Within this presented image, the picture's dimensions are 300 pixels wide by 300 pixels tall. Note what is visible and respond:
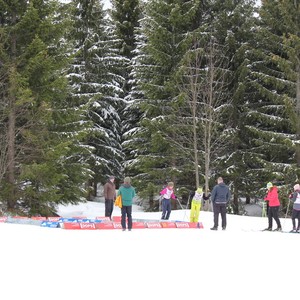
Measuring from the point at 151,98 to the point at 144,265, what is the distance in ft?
58.4

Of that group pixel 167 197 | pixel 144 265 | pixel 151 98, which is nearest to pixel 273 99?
pixel 151 98

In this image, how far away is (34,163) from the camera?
1897 cm

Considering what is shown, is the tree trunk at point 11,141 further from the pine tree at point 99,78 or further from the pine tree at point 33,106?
the pine tree at point 99,78

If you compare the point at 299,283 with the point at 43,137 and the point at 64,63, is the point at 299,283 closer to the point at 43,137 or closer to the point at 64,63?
the point at 43,137

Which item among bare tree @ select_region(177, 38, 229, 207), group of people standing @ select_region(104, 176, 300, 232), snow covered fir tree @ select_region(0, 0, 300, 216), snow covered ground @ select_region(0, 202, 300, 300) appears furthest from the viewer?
bare tree @ select_region(177, 38, 229, 207)

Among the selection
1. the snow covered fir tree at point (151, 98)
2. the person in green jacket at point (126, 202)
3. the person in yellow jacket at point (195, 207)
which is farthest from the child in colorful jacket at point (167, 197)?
the snow covered fir tree at point (151, 98)

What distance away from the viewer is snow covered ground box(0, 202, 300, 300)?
6.05 m

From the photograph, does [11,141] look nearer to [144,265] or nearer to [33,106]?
[33,106]

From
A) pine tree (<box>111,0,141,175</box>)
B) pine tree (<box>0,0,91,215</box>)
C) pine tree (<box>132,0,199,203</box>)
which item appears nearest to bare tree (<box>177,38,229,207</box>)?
pine tree (<box>132,0,199,203</box>)

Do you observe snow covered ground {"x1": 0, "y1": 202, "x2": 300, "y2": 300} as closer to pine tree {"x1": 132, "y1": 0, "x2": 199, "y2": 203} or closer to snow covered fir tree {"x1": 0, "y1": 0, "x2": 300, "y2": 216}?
snow covered fir tree {"x1": 0, "y1": 0, "x2": 300, "y2": 216}

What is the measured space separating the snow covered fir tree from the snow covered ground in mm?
8623

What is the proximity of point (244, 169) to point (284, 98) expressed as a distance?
528 centimetres

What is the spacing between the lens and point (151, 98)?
24766 millimetres

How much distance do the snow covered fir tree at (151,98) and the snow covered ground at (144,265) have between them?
8.62m
